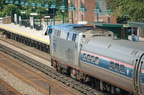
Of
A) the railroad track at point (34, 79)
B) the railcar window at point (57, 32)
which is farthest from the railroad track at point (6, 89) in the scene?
the railcar window at point (57, 32)

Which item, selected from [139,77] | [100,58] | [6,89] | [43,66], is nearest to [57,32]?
[43,66]

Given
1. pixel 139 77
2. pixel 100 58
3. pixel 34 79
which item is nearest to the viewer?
pixel 139 77

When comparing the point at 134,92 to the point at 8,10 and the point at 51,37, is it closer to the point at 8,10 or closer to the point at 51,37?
the point at 51,37

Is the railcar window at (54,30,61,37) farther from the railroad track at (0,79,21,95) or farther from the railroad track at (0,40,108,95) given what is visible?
the railroad track at (0,79,21,95)

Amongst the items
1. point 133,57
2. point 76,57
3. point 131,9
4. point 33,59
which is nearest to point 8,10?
point 33,59

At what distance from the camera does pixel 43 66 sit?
31.6 meters

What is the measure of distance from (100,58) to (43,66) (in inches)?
487

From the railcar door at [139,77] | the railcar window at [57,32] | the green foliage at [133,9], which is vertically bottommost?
the railcar door at [139,77]

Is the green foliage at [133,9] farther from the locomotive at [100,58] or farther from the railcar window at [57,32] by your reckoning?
the railcar window at [57,32]

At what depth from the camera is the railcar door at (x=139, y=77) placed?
16406 mm

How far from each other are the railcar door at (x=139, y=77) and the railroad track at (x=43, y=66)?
16.2 feet

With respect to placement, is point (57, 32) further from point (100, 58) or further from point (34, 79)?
point (100, 58)

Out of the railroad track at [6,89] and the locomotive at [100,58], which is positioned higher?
the locomotive at [100,58]

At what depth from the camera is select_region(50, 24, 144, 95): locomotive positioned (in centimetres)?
1719
